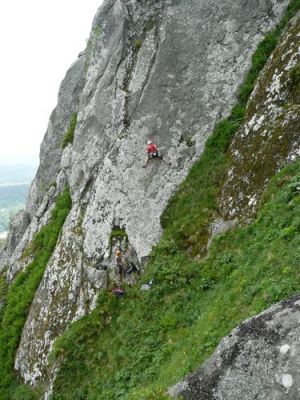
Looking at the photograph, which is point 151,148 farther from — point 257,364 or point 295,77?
point 257,364

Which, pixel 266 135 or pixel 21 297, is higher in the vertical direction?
pixel 266 135

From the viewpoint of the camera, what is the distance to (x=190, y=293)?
18.6 meters

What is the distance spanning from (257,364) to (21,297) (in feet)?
73.9

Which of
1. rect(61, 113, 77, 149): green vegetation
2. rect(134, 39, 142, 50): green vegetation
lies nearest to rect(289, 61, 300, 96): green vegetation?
rect(134, 39, 142, 50): green vegetation

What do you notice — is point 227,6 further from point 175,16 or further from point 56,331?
point 56,331

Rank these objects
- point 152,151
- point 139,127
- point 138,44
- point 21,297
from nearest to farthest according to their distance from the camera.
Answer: point 152,151
point 139,127
point 21,297
point 138,44

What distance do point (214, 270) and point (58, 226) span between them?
1547cm

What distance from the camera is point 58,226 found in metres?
30.3

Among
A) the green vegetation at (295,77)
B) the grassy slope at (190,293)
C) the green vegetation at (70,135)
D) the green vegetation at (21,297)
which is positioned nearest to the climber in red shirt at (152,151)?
the grassy slope at (190,293)

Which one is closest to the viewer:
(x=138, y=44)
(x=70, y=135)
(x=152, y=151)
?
(x=152, y=151)

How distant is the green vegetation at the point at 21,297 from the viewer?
80.2ft

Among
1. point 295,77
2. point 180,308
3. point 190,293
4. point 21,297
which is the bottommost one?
point 21,297

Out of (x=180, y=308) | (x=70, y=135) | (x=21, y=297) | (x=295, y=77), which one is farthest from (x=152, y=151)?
(x=21, y=297)

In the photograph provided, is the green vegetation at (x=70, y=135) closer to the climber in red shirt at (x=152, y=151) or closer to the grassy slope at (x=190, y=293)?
the climber in red shirt at (x=152, y=151)
